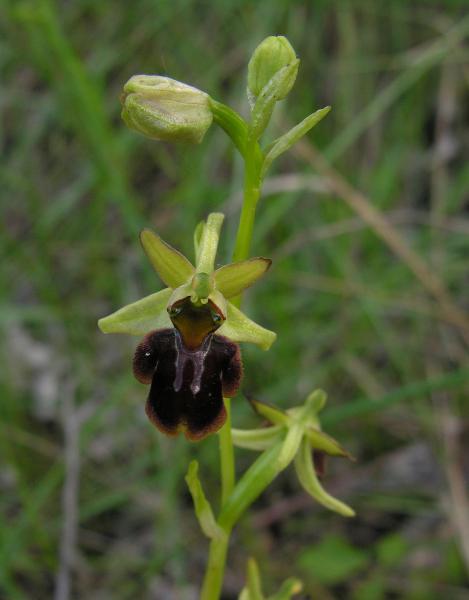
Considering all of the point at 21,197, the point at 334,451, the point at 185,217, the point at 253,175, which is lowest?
the point at 334,451

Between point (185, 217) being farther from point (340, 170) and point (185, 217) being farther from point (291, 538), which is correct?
point (291, 538)

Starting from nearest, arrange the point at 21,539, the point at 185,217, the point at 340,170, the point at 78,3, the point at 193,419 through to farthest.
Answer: the point at 193,419, the point at 21,539, the point at 185,217, the point at 340,170, the point at 78,3

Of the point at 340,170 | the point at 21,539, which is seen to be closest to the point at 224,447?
the point at 21,539

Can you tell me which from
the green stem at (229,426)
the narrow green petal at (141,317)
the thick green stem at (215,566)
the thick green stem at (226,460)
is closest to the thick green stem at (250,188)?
the green stem at (229,426)

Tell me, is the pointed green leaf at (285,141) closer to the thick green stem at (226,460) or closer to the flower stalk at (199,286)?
the flower stalk at (199,286)

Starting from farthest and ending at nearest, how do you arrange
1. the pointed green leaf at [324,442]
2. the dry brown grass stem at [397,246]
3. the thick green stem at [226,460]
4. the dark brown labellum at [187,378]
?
the dry brown grass stem at [397,246] → the pointed green leaf at [324,442] → the thick green stem at [226,460] → the dark brown labellum at [187,378]

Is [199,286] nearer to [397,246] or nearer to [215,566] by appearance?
[215,566]
